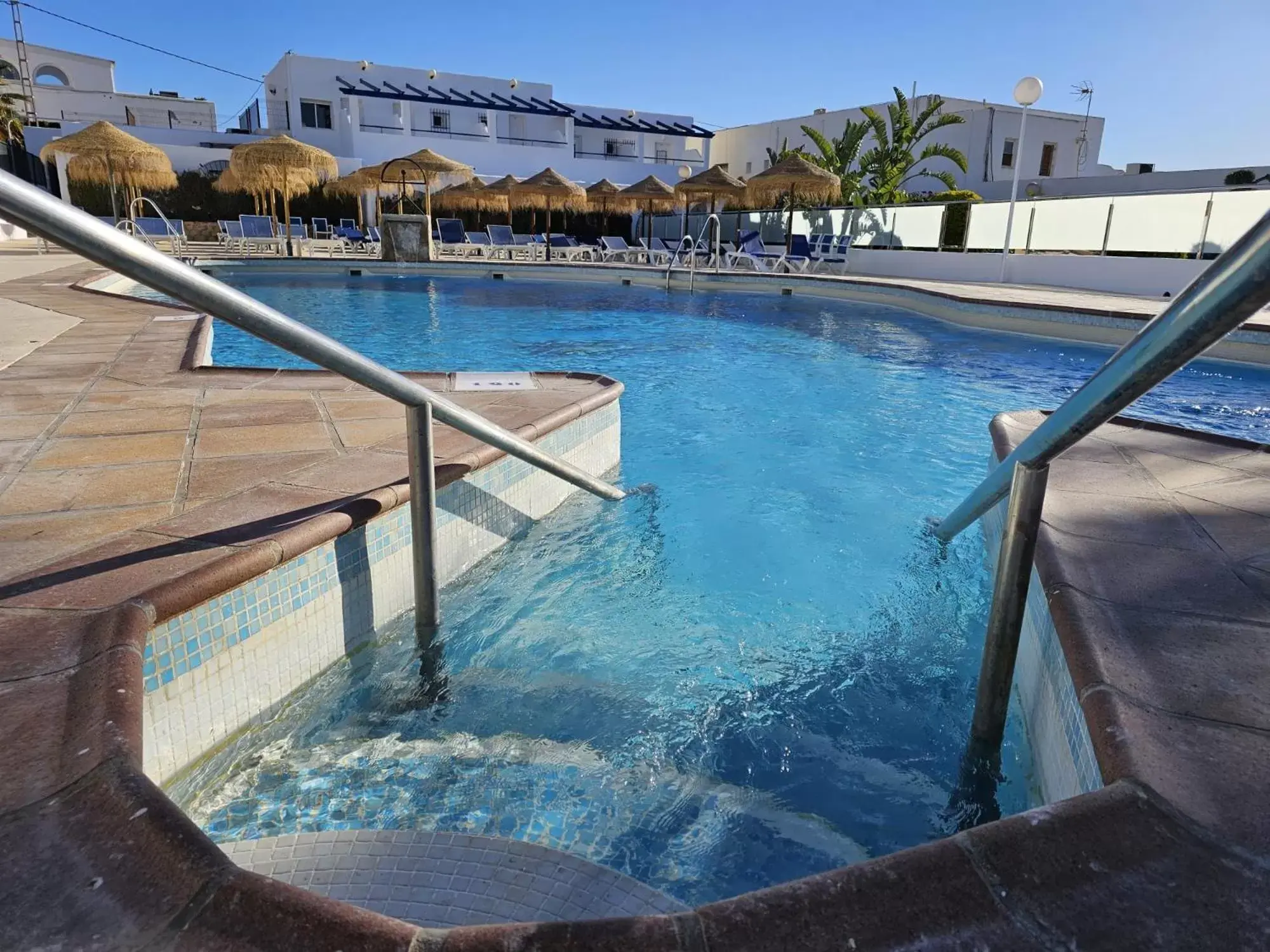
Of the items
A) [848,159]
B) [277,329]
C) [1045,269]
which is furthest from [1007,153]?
[277,329]

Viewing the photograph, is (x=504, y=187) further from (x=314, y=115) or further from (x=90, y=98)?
(x=90, y=98)

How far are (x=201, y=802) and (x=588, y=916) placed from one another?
1.13 metres

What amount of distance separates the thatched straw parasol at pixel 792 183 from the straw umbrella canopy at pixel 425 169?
7.48 meters

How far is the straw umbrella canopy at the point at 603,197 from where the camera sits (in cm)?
2214

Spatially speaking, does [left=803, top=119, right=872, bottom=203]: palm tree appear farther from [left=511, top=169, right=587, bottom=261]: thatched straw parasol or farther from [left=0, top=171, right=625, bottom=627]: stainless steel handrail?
[left=0, top=171, right=625, bottom=627]: stainless steel handrail

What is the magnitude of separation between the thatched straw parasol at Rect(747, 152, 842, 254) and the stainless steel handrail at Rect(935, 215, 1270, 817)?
17.2m

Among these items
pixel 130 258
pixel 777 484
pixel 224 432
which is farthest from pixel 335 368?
pixel 777 484

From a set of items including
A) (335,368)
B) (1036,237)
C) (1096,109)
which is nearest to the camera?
(335,368)

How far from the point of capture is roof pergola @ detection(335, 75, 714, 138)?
32.8m

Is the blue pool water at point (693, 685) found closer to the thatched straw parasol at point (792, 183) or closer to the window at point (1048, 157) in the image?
the thatched straw parasol at point (792, 183)

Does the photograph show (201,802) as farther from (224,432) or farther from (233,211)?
(233,211)

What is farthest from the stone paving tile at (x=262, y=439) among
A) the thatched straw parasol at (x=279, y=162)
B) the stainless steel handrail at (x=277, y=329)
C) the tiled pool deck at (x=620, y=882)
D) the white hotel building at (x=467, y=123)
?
the white hotel building at (x=467, y=123)

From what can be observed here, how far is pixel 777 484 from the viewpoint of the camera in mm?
5012

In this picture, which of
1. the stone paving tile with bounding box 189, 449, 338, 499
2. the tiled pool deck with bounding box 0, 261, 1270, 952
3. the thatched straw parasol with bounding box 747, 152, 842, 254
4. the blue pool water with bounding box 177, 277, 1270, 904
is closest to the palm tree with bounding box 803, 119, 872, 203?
the thatched straw parasol with bounding box 747, 152, 842, 254
